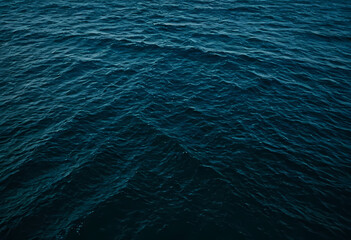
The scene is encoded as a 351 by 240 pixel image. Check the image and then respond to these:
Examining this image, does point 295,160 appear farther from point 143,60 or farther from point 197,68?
point 143,60

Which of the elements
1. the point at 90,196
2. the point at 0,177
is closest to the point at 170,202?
the point at 90,196

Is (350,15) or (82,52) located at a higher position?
(350,15)

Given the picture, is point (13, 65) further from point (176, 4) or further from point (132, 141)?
point (176, 4)

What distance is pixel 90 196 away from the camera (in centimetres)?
2516

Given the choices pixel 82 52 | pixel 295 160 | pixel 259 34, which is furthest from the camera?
pixel 259 34

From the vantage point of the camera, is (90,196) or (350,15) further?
(350,15)

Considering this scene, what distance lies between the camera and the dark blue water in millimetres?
23469

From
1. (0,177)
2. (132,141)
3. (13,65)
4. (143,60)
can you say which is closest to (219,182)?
(132,141)

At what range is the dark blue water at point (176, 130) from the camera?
77.0 ft

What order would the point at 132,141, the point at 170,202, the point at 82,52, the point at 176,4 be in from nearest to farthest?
the point at 170,202, the point at 132,141, the point at 82,52, the point at 176,4

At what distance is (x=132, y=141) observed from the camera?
3139 centimetres

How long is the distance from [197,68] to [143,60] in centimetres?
1077

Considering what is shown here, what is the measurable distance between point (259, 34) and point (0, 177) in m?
54.3

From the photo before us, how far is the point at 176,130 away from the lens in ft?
108
